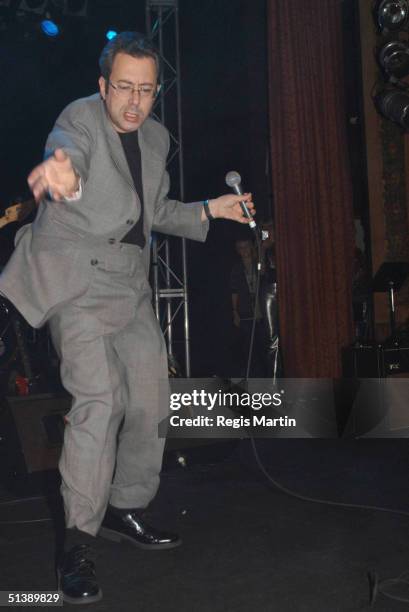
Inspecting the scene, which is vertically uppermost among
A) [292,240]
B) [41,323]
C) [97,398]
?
[292,240]

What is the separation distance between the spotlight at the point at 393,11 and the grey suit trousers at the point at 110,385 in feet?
15.6

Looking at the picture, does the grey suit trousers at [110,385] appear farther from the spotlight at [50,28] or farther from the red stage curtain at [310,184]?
the spotlight at [50,28]

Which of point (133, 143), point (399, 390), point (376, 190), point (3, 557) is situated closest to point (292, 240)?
point (376, 190)

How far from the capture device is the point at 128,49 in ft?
7.48

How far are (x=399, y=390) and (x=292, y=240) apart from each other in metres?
1.79

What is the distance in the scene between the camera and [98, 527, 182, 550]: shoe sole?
2.48m

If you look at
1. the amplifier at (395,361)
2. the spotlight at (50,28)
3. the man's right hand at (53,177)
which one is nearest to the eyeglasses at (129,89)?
the man's right hand at (53,177)

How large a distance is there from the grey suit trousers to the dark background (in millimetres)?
5335

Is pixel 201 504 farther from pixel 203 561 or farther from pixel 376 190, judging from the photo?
pixel 376 190

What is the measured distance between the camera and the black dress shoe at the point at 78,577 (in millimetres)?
2000

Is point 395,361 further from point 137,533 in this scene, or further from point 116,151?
point 116,151

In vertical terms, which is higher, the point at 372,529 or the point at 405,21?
the point at 405,21

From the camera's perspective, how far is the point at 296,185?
21.1ft

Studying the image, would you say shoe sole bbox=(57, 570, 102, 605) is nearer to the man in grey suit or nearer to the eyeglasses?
the man in grey suit
